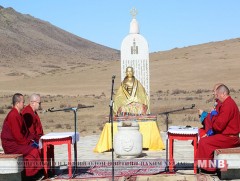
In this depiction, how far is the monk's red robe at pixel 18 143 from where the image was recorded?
1118cm

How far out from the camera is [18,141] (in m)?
11.3

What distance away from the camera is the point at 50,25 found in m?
192

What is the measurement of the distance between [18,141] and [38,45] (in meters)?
134

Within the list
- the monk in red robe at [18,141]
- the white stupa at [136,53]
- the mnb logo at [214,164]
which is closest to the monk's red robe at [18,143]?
the monk in red robe at [18,141]

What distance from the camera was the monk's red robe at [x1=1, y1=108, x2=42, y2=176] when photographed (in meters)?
11.2

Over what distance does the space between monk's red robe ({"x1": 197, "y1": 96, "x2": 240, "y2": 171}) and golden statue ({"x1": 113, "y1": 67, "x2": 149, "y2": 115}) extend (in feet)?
19.0

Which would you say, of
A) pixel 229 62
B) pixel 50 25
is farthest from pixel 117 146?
pixel 50 25

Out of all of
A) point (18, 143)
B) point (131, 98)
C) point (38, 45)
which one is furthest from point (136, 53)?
point (38, 45)

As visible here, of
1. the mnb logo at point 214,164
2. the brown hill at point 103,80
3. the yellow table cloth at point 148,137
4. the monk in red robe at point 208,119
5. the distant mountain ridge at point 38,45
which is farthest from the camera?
the distant mountain ridge at point 38,45

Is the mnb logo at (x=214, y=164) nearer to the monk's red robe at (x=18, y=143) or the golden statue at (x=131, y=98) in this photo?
the monk's red robe at (x=18, y=143)

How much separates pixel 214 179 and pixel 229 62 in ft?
196

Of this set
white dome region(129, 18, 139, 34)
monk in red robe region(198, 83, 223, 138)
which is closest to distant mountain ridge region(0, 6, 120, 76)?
white dome region(129, 18, 139, 34)

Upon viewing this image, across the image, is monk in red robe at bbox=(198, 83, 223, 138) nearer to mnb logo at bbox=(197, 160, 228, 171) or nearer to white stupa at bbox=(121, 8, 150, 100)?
mnb logo at bbox=(197, 160, 228, 171)

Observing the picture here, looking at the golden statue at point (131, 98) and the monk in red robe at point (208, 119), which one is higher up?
the golden statue at point (131, 98)
